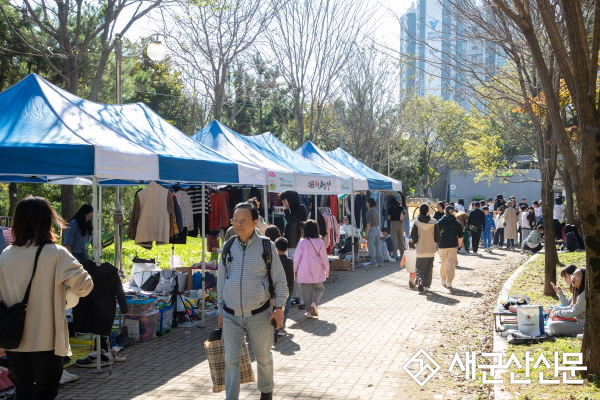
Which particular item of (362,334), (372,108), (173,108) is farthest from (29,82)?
(173,108)

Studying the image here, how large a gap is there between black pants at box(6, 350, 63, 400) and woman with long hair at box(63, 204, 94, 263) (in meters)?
5.23

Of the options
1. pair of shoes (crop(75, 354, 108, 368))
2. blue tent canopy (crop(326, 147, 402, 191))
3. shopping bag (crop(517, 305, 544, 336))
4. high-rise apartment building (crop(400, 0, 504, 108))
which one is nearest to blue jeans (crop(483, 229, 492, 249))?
blue tent canopy (crop(326, 147, 402, 191))

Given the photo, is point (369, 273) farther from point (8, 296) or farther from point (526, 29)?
point (8, 296)

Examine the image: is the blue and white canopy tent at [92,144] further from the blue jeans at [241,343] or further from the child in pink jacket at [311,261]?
the blue jeans at [241,343]

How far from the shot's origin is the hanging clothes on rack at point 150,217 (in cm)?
944

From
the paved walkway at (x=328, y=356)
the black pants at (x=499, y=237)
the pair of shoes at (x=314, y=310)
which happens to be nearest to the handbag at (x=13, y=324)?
the paved walkway at (x=328, y=356)

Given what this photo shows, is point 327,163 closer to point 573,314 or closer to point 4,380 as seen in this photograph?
point 573,314

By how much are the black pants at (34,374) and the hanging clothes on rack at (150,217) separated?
17.0 feet

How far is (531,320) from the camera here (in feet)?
25.8

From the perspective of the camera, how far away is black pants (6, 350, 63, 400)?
4199 millimetres

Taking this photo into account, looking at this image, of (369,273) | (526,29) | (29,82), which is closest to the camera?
(526,29)

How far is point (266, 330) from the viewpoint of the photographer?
200 inches

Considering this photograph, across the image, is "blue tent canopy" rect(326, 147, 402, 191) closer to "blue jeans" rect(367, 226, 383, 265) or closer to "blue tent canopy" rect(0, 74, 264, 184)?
"blue jeans" rect(367, 226, 383, 265)

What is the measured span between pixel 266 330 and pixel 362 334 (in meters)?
4.15
